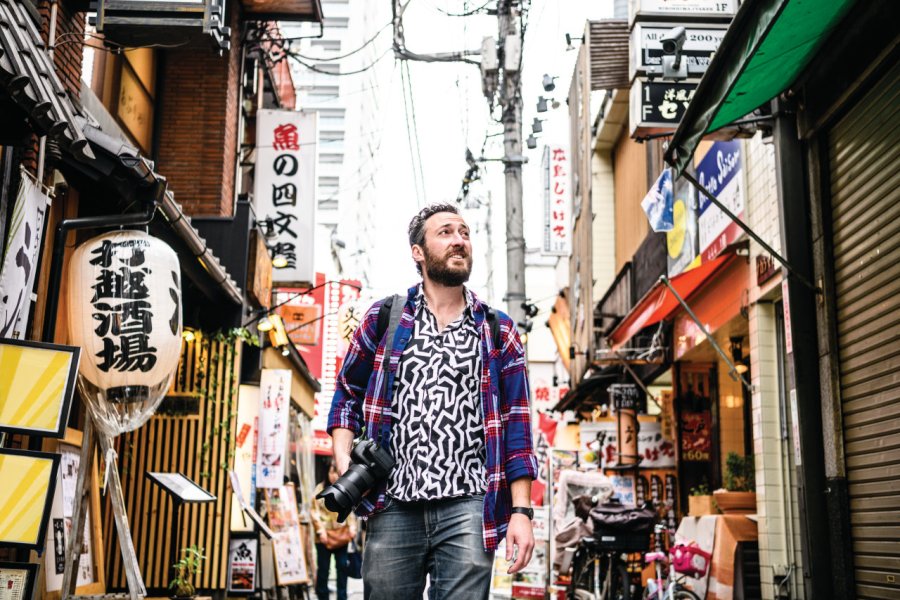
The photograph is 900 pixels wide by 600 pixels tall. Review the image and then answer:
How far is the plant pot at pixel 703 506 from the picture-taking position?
12.5 metres

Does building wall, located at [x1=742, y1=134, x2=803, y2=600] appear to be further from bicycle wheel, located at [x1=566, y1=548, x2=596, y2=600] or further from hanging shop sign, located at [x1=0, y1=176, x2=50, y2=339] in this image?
hanging shop sign, located at [x1=0, y1=176, x2=50, y2=339]

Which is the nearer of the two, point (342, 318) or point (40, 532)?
point (40, 532)

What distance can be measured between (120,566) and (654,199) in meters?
8.23

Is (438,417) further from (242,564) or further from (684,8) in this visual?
(242,564)

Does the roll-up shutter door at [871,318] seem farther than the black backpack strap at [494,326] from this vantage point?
Yes

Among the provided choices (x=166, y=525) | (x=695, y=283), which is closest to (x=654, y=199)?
(x=695, y=283)

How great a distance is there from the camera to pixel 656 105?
1011 cm

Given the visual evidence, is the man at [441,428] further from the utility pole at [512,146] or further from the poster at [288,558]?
the utility pole at [512,146]

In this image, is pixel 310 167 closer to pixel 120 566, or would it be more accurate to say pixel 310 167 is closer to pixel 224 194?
pixel 224 194

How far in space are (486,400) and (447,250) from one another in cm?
65

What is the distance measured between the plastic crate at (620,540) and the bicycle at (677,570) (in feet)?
0.70

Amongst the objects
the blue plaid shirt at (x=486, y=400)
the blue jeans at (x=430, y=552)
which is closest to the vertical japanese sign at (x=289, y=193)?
the blue plaid shirt at (x=486, y=400)

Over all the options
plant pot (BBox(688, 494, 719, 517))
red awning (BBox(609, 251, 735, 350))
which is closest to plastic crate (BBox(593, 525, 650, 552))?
plant pot (BBox(688, 494, 719, 517))

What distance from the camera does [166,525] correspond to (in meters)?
12.8
